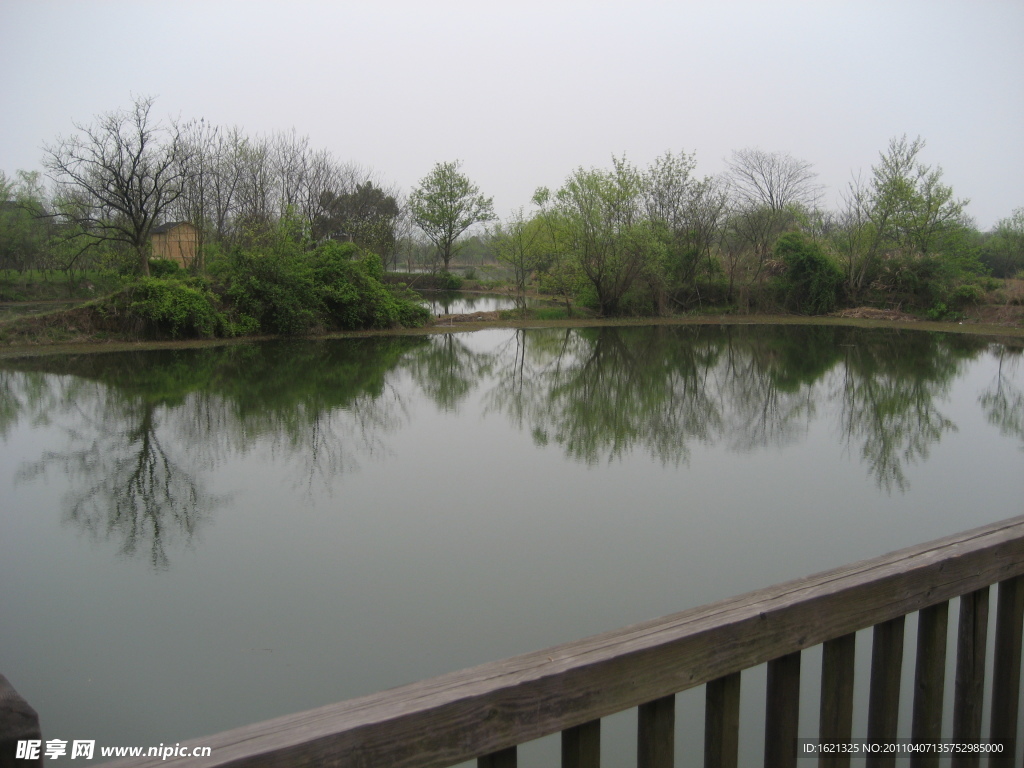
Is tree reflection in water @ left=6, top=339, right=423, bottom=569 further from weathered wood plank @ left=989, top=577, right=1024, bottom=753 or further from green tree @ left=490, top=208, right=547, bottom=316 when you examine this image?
green tree @ left=490, top=208, right=547, bottom=316

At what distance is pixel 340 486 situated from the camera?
873 centimetres

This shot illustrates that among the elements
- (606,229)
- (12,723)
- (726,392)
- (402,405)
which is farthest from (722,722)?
(606,229)

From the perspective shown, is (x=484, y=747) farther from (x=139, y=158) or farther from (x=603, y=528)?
(x=139, y=158)

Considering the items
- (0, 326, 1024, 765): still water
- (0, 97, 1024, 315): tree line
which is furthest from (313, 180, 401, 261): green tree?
(0, 326, 1024, 765): still water

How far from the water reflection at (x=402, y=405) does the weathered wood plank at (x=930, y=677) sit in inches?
239

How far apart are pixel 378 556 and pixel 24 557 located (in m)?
3.06

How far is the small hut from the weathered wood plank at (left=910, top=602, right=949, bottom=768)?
109 feet

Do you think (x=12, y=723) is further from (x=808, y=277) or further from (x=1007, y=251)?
(x=1007, y=251)

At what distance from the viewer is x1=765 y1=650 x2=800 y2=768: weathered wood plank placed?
178 cm

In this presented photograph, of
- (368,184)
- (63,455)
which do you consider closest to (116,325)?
(63,455)

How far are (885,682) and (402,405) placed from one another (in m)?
12.1

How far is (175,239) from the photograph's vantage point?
38.6 metres

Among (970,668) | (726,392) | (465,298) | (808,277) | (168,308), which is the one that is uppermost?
(808,277)

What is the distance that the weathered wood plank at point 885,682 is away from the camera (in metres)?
1.91
